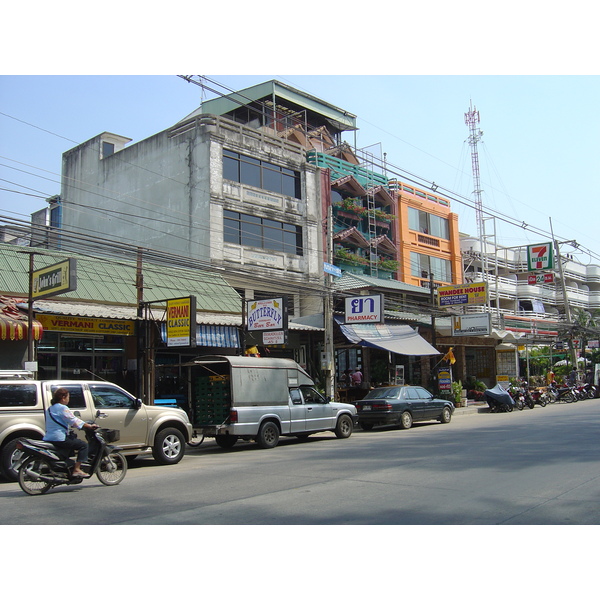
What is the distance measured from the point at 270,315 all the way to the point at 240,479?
10.2 metres

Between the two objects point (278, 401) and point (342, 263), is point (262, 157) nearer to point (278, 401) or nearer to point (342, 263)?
point (342, 263)

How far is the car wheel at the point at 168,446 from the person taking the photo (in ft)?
42.4

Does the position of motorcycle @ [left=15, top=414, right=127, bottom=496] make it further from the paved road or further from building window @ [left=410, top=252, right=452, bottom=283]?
building window @ [left=410, top=252, right=452, bottom=283]

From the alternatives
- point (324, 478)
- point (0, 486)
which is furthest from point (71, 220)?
point (324, 478)

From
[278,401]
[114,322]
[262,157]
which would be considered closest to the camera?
[278,401]

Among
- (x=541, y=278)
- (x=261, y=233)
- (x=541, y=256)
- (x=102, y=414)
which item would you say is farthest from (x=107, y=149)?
(x=541, y=278)

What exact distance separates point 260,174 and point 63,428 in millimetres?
22372

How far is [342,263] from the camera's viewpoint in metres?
34.8

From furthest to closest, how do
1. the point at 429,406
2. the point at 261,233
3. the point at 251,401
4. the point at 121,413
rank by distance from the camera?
the point at 261,233, the point at 429,406, the point at 251,401, the point at 121,413

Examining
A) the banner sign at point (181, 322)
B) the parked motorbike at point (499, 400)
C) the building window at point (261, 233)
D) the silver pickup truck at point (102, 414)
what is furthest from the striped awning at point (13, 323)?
the parked motorbike at point (499, 400)

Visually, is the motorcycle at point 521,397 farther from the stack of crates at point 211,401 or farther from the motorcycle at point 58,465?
the motorcycle at point 58,465

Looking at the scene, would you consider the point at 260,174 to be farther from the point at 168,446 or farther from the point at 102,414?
the point at 102,414

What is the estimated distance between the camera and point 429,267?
41.1m

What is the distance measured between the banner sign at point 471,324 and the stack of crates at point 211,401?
17829 millimetres
